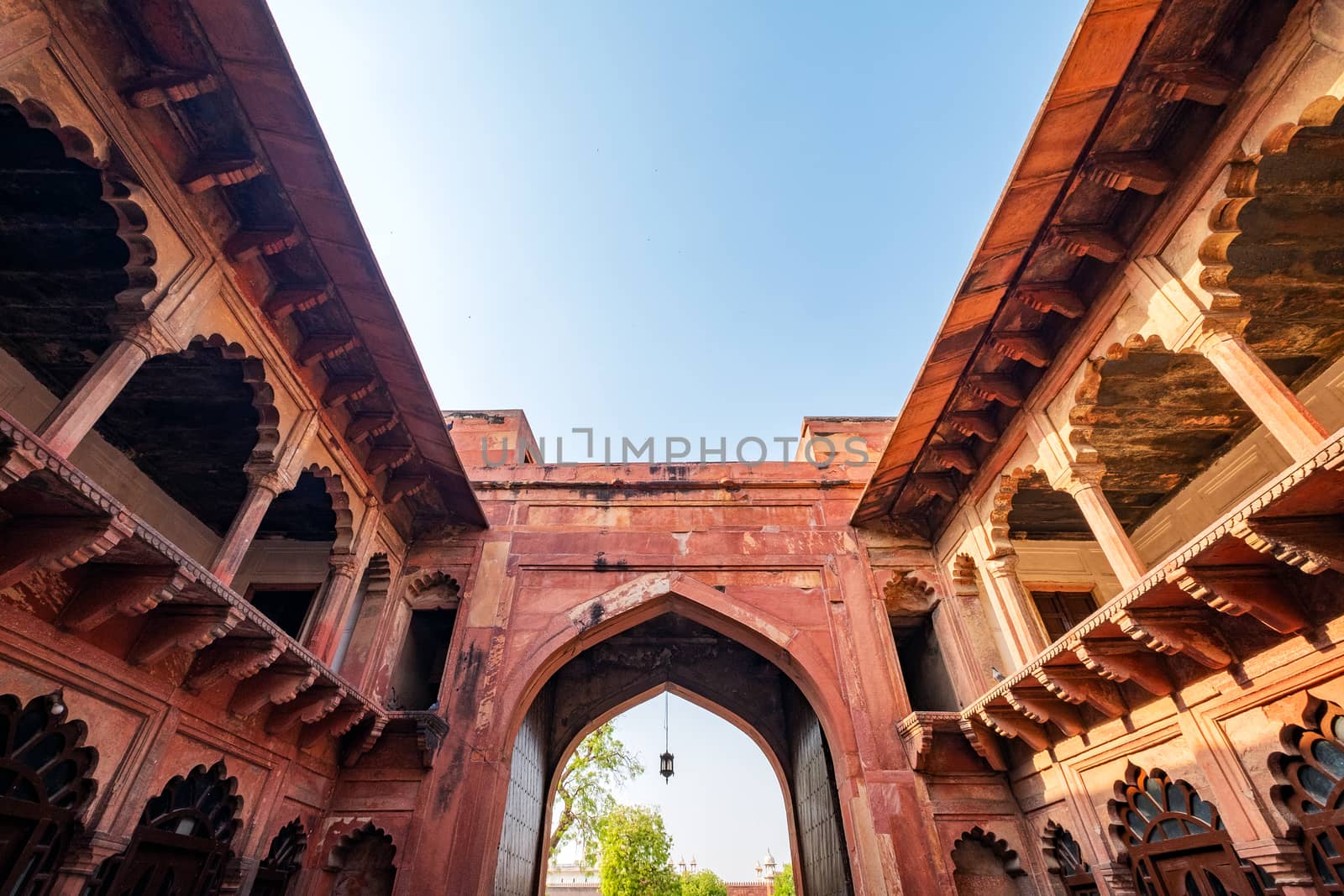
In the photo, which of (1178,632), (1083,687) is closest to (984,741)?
(1083,687)

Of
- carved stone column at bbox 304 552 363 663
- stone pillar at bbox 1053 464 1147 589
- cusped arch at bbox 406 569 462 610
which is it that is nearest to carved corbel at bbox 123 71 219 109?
carved stone column at bbox 304 552 363 663

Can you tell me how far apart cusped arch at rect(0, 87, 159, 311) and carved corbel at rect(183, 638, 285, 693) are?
2.55 metres

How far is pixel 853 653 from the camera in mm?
7934

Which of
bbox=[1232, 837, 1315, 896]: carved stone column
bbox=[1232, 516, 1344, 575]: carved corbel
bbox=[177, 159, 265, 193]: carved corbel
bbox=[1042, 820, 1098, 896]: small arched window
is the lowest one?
bbox=[1232, 837, 1315, 896]: carved stone column

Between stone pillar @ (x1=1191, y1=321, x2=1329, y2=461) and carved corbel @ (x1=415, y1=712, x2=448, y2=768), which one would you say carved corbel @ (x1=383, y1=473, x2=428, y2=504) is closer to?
carved corbel @ (x1=415, y1=712, x2=448, y2=768)

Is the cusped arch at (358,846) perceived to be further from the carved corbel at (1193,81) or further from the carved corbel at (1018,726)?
the carved corbel at (1193,81)

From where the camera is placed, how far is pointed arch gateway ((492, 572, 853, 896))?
8078mm

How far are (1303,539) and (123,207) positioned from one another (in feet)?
22.9

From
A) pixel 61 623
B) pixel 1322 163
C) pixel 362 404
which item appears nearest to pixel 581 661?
pixel 362 404

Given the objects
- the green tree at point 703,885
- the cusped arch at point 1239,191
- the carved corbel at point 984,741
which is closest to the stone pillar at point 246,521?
the carved corbel at point 984,741

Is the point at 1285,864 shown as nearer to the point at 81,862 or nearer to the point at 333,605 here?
the point at 81,862

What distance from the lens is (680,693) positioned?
11.2 metres

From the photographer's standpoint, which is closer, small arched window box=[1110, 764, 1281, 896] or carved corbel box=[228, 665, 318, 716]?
small arched window box=[1110, 764, 1281, 896]

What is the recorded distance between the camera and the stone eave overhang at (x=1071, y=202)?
3697 mm
